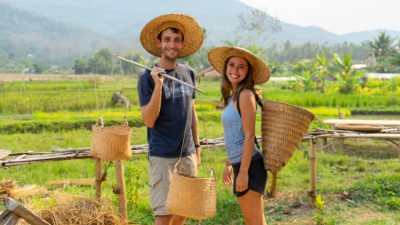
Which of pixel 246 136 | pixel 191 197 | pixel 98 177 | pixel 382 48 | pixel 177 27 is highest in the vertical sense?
pixel 382 48

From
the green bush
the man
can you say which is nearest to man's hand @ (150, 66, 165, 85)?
the man

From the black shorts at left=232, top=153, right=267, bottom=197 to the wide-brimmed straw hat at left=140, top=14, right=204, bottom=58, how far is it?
0.83 meters

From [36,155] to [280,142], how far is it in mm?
2136

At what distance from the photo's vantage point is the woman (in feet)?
6.23

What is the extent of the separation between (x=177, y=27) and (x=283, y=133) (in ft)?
2.78

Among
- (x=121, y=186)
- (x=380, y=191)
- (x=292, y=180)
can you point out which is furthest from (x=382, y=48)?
(x=121, y=186)

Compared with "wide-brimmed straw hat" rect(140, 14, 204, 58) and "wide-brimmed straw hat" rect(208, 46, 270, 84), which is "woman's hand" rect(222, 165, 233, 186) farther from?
"wide-brimmed straw hat" rect(140, 14, 204, 58)

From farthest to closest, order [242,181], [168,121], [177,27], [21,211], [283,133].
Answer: [177,27] → [168,121] → [283,133] → [242,181] → [21,211]

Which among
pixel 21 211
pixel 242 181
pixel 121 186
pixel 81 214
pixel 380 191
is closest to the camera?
pixel 21 211

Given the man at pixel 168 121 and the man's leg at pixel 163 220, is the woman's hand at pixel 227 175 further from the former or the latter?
the man's leg at pixel 163 220

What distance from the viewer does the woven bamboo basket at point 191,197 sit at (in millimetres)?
1903

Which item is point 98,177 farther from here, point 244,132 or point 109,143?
point 244,132

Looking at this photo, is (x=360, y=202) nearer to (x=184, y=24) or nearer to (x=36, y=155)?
(x=184, y=24)

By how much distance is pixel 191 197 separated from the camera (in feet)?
6.27
